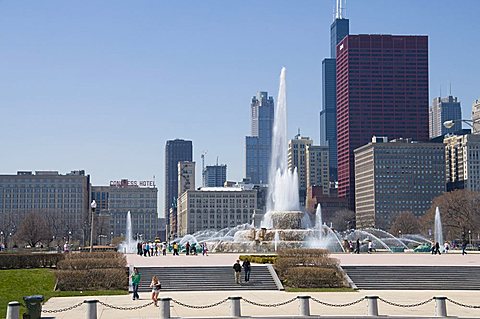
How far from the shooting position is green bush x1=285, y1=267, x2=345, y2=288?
43531 millimetres

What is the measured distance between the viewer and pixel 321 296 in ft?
126

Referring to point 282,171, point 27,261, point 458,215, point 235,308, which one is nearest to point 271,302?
point 235,308

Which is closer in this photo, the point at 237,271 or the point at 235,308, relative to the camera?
the point at 235,308

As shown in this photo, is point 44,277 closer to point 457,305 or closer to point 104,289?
point 104,289

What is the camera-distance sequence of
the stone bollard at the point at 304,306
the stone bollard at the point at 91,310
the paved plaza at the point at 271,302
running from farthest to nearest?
the paved plaza at the point at 271,302 < the stone bollard at the point at 304,306 < the stone bollard at the point at 91,310

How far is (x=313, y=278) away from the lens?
43.6m

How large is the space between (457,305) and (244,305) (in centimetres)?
982

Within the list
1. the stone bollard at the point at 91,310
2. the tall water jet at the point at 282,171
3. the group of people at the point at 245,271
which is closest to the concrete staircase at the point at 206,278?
the group of people at the point at 245,271

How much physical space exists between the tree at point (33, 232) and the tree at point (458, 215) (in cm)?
7163

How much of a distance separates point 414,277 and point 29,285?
2356 cm

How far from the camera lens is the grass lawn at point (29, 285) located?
40.3 m

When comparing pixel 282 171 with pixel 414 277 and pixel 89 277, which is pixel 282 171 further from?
pixel 89 277

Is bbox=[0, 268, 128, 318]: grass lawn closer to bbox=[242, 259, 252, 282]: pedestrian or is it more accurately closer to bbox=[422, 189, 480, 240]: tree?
bbox=[242, 259, 252, 282]: pedestrian

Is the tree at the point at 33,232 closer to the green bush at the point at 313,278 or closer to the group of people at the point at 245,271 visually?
the group of people at the point at 245,271
